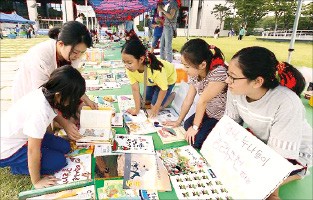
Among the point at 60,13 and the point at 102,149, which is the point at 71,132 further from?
the point at 60,13

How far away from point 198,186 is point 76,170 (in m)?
0.79

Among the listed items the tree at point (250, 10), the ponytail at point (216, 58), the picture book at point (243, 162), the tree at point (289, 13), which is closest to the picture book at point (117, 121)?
the picture book at point (243, 162)

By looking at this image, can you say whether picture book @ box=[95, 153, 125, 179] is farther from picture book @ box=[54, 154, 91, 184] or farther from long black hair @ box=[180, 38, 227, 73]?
long black hair @ box=[180, 38, 227, 73]

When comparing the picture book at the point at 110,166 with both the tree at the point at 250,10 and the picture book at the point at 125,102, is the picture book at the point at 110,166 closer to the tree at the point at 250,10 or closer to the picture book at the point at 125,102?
the picture book at the point at 125,102

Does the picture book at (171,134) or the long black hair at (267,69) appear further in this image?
the picture book at (171,134)

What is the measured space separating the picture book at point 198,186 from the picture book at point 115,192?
0.26m

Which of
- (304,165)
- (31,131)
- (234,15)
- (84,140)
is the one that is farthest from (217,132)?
(234,15)

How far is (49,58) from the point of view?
1747mm

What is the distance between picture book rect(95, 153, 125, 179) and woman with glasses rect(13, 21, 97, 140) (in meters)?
0.30

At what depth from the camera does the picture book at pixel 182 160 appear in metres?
1.49

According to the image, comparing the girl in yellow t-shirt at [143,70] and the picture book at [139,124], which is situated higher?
the girl in yellow t-shirt at [143,70]

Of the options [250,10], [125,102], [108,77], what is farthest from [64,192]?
[250,10]

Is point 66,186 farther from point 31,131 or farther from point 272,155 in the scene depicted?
point 272,155

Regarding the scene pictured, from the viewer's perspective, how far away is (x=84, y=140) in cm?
168
